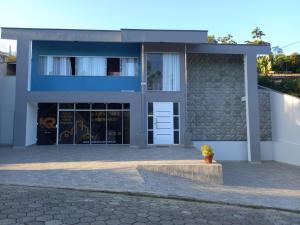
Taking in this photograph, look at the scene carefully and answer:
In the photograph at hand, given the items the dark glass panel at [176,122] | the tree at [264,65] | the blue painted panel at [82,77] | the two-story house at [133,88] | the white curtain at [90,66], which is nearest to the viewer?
the two-story house at [133,88]

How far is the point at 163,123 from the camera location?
65.3 ft

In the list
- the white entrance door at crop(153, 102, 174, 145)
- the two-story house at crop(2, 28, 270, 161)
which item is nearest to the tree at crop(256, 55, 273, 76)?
the two-story house at crop(2, 28, 270, 161)

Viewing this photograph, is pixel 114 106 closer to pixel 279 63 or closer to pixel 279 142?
pixel 279 142

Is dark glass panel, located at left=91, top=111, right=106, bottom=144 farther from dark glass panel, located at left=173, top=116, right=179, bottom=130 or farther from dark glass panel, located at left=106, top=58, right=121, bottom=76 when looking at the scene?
dark glass panel, located at left=173, top=116, right=179, bottom=130

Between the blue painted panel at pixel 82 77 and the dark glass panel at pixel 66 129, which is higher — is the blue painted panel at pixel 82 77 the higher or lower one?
the higher one

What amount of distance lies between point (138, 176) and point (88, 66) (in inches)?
439

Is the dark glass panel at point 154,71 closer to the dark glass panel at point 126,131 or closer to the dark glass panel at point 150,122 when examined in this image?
the dark glass panel at point 150,122

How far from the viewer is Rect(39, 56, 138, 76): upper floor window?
20562mm

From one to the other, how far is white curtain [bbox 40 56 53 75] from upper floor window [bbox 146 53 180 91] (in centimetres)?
587

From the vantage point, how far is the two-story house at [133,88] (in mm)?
19453

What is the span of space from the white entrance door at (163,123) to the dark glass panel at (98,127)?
353cm

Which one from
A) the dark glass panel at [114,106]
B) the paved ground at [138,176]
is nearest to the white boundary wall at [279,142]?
the paved ground at [138,176]

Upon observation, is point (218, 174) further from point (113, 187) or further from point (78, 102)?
point (78, 102)

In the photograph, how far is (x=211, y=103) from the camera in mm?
21500
